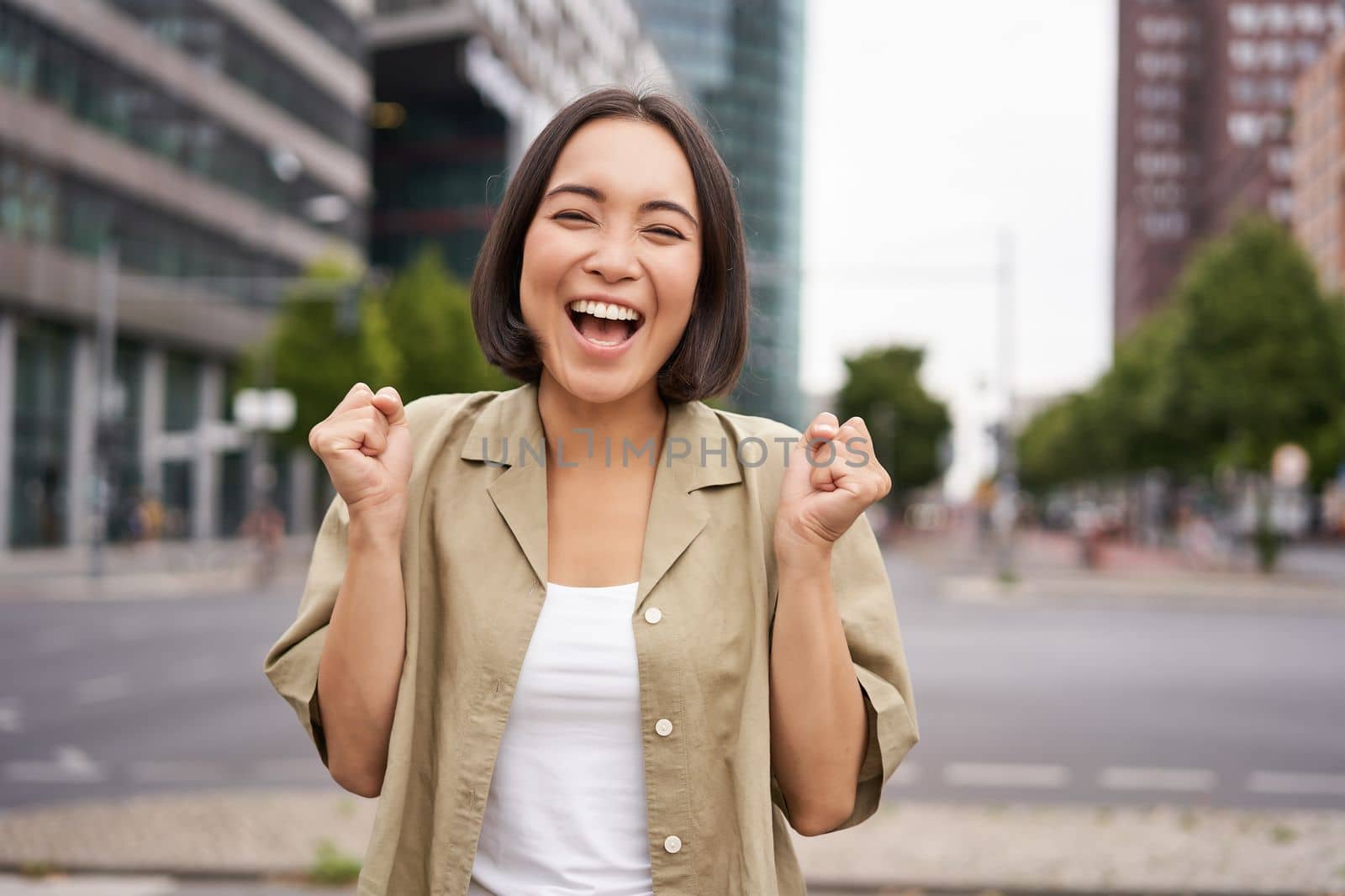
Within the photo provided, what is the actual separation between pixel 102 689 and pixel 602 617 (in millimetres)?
10521

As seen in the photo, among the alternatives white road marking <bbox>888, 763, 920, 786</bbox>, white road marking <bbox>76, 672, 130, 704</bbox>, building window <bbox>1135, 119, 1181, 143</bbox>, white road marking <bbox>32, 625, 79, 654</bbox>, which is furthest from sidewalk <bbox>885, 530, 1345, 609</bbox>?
building window <bbox>1135, 119, 1181, 143</bbox>

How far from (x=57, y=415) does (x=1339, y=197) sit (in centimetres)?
6018

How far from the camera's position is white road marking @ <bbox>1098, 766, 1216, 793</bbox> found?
7277mm

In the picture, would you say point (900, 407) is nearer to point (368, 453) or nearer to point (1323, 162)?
point (1323, 162)

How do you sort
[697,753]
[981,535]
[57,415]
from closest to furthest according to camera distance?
[697,753], [57,415], [981,535]

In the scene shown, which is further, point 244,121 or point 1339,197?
point 1339,197

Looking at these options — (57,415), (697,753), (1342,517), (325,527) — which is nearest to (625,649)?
(697,753)

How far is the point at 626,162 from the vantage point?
1.80 metres

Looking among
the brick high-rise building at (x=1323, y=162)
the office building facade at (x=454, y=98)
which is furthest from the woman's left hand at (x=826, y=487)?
the brick high-rise building at (x=1323, y=162)

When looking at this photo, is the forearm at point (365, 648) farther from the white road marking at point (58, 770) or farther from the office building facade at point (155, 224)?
the office building facade at point (155, 224)

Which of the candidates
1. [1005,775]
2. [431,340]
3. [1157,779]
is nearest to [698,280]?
[1005,775]

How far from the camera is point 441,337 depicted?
4009 centimetres

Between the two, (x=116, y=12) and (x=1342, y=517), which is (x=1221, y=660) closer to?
(x=116, y=12)

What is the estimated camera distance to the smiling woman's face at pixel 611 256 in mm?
1784
